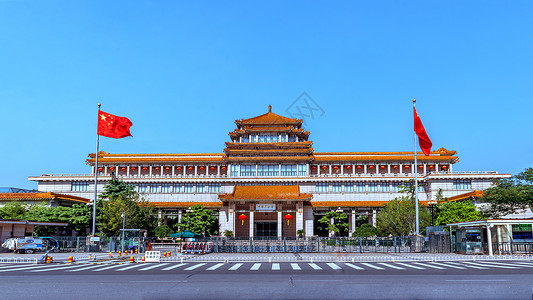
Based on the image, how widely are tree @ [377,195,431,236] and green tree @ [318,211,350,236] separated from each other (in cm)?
1319

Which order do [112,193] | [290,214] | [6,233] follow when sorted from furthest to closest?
[290,214] → [112,193] → [6,233]

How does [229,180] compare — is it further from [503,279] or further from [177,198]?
[503,279]

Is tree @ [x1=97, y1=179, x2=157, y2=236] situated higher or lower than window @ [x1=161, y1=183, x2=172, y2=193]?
lower

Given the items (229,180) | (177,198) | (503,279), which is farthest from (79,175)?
(503,279)

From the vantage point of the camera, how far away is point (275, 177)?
75.6 meters

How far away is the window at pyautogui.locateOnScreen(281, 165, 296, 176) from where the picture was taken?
76.3m

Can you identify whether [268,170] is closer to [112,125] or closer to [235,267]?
[112,125]

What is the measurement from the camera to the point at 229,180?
251 feet

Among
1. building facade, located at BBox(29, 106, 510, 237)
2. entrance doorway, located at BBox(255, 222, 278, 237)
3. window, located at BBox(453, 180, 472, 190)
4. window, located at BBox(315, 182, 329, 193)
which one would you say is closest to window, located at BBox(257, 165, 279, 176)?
building facade, located at BBox(29, 106, 510, 237)

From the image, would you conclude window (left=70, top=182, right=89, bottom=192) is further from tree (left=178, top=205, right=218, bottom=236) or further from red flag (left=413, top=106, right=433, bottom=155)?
red flag (left=413, top=106, right=433, bottom=155)

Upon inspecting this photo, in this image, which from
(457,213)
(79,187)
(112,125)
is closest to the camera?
(112,125)

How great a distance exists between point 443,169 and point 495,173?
8071mm

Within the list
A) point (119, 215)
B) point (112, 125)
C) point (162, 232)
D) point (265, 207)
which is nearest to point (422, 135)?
point (112, 125)

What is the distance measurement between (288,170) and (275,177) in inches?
99.2
